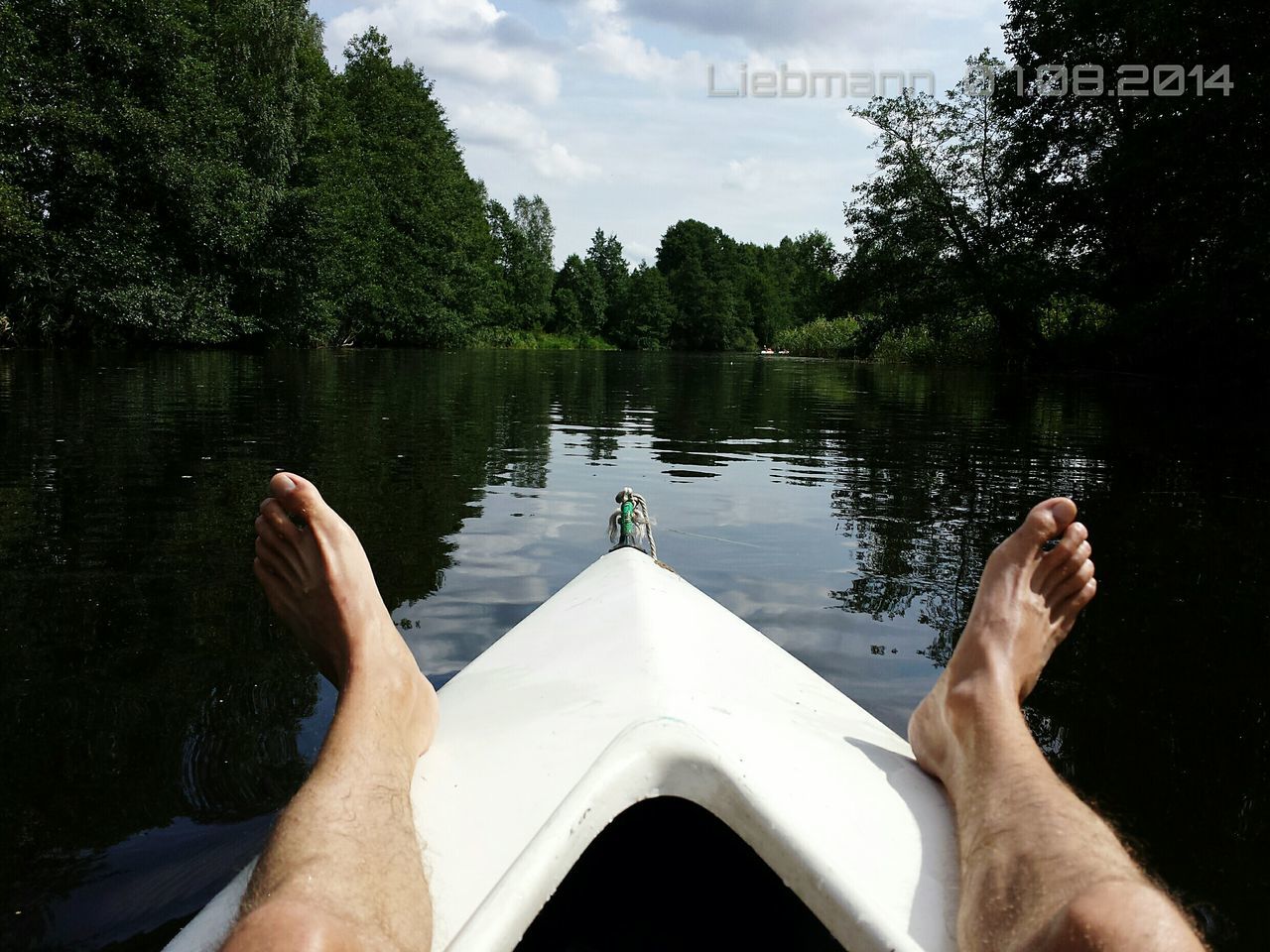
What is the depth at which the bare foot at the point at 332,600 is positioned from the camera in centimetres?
157

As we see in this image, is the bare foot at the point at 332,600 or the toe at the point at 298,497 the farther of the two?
the toe at the point at 298,497

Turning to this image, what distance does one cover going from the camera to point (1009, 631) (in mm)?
1754

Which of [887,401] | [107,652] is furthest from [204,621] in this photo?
[887,401]

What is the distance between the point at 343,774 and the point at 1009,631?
1.25 m

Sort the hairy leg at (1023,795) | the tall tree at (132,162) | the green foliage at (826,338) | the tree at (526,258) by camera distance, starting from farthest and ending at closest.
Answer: the tree at (526,258)
the green foliage at (826,338)
the tall tree at (132,162)
the hairy leg at (1023,795)

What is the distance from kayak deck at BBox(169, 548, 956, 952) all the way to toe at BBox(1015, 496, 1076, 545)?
51 centimetres

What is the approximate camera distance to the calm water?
1.88m

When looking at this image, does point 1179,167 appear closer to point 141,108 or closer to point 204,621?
point 204,621

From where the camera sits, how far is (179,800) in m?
1.95

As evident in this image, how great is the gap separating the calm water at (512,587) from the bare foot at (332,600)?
457 mm

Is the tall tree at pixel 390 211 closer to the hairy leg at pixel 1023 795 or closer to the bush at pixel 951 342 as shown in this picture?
the bush at pixel 951 342

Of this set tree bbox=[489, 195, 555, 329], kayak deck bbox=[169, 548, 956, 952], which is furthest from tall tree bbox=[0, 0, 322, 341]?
tree bbox=[489, 195, 555, 329]

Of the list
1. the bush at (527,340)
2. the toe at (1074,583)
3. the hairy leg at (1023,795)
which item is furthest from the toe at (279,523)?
the bush at (527,340)

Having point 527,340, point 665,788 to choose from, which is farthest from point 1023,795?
point 527,340
